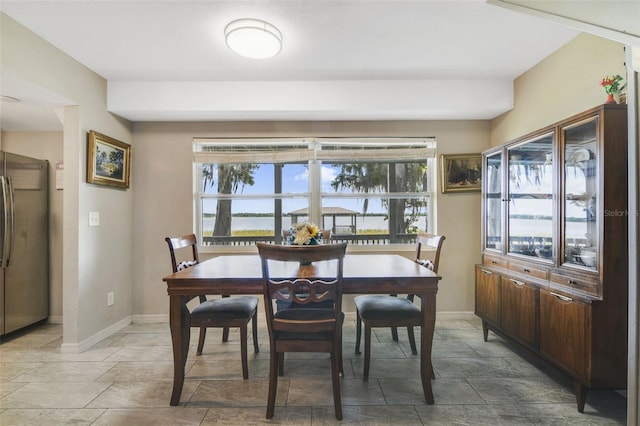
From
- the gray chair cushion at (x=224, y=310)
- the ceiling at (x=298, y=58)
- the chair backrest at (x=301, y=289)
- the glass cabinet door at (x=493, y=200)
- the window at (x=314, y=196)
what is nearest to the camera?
the chair backrest at (x=301, y=289)

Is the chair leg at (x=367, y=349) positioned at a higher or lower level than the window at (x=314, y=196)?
lower

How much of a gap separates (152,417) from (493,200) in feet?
10.3

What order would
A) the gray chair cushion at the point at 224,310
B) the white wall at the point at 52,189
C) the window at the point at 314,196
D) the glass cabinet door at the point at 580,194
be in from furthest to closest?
the window at the point at 314,196, the white wall at the point at 52,189, the gray chair cushion at the point at 224,310, the glass cabinet door at the point at 580,194

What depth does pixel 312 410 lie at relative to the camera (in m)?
1.82

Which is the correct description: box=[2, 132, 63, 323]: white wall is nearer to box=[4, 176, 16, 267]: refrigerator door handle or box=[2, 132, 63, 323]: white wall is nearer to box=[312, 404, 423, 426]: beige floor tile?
box=[4, 176, 16, 267]: refrigerator door handle

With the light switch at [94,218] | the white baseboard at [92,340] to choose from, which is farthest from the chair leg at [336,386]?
the light switch at [94,218]

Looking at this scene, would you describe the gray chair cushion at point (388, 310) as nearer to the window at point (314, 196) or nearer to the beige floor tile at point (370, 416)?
the beige floor tile at point (370, 416)

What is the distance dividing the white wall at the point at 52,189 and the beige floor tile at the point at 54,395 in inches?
62.1

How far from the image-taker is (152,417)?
5.80 ft

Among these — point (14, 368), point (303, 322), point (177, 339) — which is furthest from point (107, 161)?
point (303, 322)

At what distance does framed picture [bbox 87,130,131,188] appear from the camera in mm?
2783

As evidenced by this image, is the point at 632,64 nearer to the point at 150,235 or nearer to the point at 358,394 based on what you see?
the point at 358,394

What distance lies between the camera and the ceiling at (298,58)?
202cm

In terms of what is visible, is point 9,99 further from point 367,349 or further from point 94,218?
point 367,349
